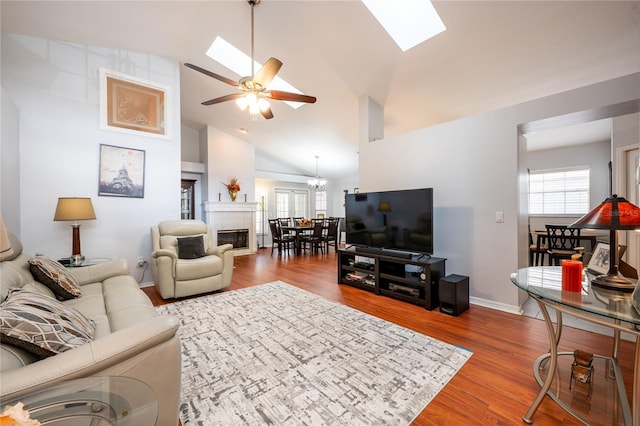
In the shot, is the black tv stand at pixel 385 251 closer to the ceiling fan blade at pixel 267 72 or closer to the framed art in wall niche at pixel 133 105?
the ceiling fan blade at pixel 267 72

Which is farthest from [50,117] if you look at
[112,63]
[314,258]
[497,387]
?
[497,387]

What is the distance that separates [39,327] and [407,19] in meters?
3.95

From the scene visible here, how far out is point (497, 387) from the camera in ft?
5.59

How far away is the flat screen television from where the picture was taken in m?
3.21

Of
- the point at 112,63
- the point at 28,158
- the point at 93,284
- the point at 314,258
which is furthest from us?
the point at 314,258

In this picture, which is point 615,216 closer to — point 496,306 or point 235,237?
point 496,306

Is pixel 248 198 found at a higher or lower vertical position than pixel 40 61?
lower

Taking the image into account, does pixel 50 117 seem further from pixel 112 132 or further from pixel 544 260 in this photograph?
pixel 544 260

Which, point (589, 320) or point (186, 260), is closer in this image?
point (589, 320)

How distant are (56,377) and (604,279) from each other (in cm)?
265

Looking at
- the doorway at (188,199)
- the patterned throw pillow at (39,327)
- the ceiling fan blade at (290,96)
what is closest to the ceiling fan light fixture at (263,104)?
the ceiling fan blade at (290,96)

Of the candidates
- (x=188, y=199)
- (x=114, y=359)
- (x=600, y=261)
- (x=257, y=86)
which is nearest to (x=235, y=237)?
(x=188, y=199)

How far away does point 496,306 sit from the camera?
301 centimetres

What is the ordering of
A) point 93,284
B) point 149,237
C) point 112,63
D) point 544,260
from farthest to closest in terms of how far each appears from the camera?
1. point 544,260
2. point 149,237
3. point 112,63
4. point 93,284
